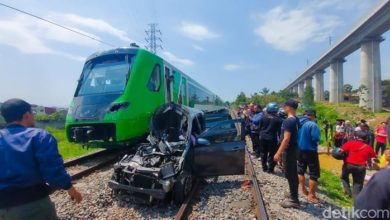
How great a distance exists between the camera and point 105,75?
9.83 metres

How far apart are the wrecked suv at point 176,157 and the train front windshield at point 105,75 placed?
91.2 inches

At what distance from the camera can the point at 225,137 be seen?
7441 millimetres

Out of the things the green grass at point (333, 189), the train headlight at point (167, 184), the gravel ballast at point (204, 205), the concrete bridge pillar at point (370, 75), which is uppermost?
the concrete bridge pillar at point (370, 75)

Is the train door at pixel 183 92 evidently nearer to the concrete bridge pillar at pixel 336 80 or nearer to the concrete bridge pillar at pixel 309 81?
the concrete bridge pillar at pixel 336 80

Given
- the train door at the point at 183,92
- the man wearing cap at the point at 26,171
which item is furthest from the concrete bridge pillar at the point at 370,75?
the man wearing cap at the point at 26,171

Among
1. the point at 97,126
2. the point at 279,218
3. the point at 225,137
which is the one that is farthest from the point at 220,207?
the point at 97,126

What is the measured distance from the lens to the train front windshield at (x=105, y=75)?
9.47 m

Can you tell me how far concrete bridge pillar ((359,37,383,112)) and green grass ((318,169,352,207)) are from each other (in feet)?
123

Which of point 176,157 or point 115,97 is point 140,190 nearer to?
point 176,157

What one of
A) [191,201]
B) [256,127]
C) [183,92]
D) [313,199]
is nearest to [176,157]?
[191,201]

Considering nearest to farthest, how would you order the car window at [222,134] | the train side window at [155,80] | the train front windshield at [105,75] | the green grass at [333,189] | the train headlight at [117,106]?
1. the green grass at [333,189]
2. the car window at [222,134]
3. the train headlight at [117,106]
4. the train front windshield at [105,75]
5. the train side window at [155,80]

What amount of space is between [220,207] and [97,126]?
4668 mm

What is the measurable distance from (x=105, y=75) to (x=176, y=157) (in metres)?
4.56

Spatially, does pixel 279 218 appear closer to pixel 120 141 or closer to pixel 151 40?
pixel 120 141
